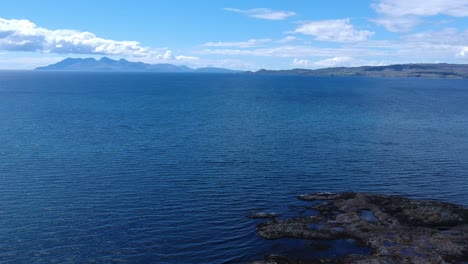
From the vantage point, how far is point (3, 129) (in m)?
121

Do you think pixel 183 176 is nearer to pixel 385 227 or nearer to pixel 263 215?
pixel 263 215

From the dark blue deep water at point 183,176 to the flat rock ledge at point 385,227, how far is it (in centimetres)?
417

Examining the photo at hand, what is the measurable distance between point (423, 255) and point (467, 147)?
7319cm

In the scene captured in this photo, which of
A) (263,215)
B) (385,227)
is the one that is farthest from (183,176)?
(385,227)

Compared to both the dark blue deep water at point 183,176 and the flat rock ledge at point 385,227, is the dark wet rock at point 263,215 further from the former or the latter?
the flat rock ledge at point 385,227

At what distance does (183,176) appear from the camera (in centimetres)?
7875

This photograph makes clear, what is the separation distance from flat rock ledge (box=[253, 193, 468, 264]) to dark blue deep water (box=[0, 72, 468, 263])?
4.17 m

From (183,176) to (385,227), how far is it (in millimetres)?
39090

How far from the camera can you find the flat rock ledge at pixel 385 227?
156ft

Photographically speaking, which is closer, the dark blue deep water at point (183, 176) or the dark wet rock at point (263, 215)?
the dark blue deep water at point (183, 176)

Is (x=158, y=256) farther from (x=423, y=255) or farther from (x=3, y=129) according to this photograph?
(x=3, y=129)

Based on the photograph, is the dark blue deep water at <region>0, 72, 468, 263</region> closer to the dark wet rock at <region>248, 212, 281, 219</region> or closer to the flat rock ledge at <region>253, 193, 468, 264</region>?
the dark wet rock at <region>248, 212, 281, 219</region>

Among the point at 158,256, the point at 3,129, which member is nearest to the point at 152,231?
the point at 158,256

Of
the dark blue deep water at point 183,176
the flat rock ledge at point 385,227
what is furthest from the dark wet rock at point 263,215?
the flat rock ledge at point 385,227
